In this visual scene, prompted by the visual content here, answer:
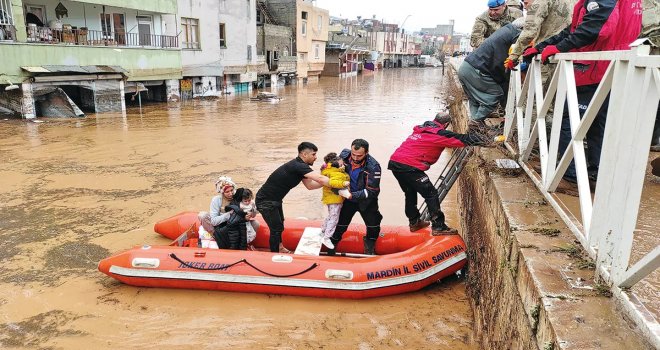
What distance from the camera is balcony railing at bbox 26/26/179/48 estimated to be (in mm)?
17159

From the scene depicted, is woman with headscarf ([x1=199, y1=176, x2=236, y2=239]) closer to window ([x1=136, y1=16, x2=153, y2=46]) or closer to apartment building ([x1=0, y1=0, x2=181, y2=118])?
apartment building ([x1=0, y1=0, x2=181, y2=118])

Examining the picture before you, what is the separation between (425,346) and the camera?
15.1ft

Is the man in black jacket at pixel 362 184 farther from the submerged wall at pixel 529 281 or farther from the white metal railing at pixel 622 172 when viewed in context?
the white metal railing at pixel 622 172

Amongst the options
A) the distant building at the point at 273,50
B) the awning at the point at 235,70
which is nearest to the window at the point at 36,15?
the awning at the point at 235,70

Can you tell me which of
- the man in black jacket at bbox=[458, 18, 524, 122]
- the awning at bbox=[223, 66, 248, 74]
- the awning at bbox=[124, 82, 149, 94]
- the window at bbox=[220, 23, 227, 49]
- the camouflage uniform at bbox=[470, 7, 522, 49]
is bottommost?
the awning at bbox=[124, 82, 149, 94]

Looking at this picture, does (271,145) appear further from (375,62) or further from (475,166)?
(375,62)

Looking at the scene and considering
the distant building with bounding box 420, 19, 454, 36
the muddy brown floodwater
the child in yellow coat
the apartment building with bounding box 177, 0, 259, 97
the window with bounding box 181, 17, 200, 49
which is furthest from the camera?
the distant building with bounding box 420, 19, 454, 36

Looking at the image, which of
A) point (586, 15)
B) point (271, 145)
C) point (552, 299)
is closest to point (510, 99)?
point (586, 15)

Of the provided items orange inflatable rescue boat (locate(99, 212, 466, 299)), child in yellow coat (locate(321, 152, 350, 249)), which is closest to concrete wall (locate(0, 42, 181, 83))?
orange inflatable rescue boat (locate(99, 212, 466, 299))

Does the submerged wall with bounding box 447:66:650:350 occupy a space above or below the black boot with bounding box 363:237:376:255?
above

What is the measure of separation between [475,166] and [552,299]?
3.50 meters

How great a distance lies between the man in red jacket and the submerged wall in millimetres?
479

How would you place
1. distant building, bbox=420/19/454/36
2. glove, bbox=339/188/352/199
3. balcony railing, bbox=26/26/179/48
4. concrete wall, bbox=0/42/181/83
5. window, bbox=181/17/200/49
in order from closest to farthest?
1. glove, bbox=339/188/352/199
2. concrete wall, bbox=0/42/181/83
3. balcony railing, bbox=26/26/179/48
4. window, bbox=181/17/200/49
5. distant building, bbox=420/19/454/36

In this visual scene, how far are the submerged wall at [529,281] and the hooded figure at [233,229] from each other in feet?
9.08
